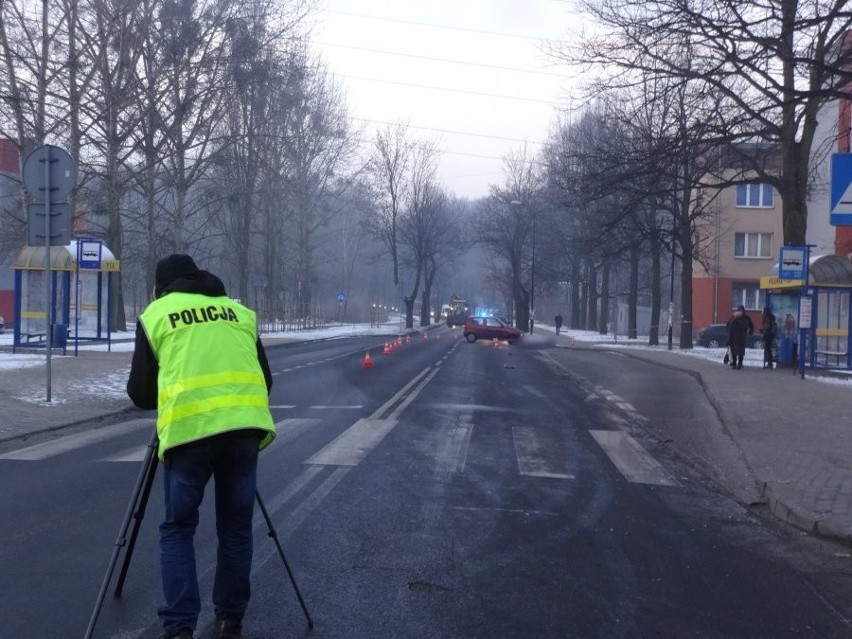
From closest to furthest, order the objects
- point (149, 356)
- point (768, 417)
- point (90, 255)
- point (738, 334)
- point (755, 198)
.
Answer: point (149, 356) → point (768, 417) → point (90, 255) → point (738, 334) → point (755, 198)

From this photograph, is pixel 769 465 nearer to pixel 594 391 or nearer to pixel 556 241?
pixel 594 391

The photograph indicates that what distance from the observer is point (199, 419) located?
4543 millimetres

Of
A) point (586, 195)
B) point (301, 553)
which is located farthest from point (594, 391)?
point (301, 553)

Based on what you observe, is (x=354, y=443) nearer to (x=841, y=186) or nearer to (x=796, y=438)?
(x=796, y=438)

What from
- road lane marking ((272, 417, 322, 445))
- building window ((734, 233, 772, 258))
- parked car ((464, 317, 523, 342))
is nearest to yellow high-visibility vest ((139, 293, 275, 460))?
road lane marking ((272, 417, 322, 445))

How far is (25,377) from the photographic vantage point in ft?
61.1

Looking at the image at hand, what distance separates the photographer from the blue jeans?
14.9 feet

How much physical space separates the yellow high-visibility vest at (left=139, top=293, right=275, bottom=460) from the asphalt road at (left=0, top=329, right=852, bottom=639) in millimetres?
1210

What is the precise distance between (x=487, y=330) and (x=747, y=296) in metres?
17.1

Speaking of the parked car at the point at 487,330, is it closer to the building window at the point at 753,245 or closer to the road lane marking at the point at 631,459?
the building window at the point at 753,245

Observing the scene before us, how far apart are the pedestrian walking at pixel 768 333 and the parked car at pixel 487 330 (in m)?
24.3

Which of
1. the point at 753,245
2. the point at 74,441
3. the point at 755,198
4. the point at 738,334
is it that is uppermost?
the point at 755,198

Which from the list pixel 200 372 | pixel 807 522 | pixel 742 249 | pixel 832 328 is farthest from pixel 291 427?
pixel 742 249

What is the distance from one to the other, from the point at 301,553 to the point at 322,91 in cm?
4978
